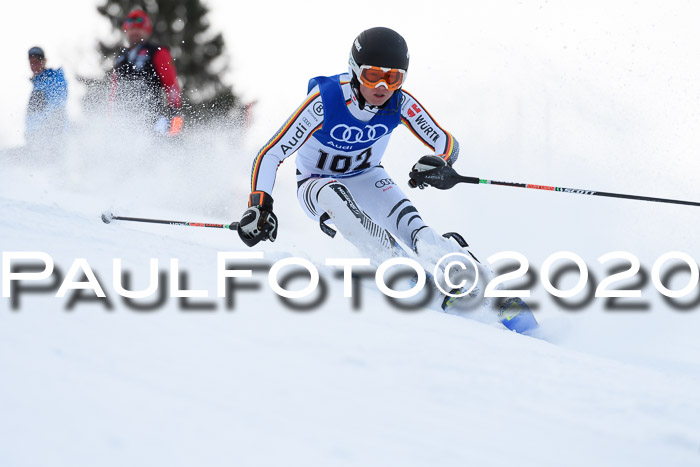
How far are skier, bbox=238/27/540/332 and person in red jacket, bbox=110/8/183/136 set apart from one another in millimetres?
Result: 3189

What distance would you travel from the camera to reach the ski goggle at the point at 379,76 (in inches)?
141

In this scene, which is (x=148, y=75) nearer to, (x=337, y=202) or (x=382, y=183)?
(x=382, y=183)

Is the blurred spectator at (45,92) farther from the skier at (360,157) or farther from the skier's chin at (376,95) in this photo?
the skier's chin at (376,95)

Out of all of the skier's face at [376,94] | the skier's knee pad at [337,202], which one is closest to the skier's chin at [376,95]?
the skier's face at [376,94]

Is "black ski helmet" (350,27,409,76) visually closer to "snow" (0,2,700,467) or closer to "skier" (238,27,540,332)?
"skier" (238,27,540,332)

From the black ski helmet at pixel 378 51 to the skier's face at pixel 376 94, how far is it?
4cm

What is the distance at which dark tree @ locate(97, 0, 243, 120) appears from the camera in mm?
14062

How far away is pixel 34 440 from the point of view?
1288mm

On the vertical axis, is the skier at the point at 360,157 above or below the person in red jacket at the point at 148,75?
below

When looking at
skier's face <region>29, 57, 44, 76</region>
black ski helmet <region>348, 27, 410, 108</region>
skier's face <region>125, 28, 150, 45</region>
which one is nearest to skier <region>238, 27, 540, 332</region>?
black ski helmet <region>348, 27, 410, 108</region>

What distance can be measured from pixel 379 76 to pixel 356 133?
1.43 ft

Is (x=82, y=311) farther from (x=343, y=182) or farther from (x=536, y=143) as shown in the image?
(x=536, y=143)

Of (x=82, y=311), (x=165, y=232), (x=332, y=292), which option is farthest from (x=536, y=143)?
(x=82, y=311)

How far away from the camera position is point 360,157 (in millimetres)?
4141
